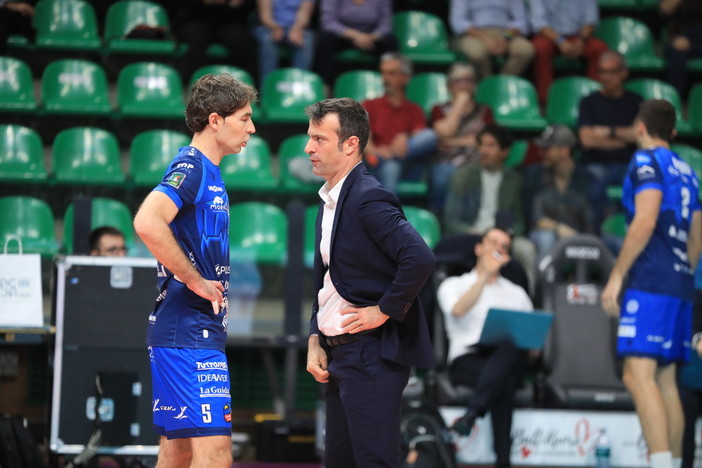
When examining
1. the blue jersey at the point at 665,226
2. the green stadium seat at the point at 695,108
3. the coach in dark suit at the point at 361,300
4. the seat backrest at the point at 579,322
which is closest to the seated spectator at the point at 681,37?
the green stadium seat at the point at 695,108

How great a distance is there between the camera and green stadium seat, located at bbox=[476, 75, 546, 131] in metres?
9.87

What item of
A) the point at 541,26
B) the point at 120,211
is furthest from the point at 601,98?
the point at 120,211

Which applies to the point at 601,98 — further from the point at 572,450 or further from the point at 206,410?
the point at 206,410

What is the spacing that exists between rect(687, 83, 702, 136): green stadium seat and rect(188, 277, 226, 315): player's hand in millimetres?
7374

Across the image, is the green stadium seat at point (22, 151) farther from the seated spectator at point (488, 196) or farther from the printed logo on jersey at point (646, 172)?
the printed logo on jersey at point (646, 172)

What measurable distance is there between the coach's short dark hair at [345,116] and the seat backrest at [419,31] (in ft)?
21.3

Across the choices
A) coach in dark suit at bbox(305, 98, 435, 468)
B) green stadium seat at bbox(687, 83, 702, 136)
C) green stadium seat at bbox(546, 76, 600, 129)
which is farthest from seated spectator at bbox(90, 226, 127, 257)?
green stadium seat at bbox(687, 83, 702, 136)

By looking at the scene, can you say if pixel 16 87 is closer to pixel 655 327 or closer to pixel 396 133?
pixel 396 133

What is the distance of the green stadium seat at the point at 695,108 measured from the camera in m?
10.2

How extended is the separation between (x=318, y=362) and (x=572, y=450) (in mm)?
3432

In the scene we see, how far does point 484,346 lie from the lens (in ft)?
23.8

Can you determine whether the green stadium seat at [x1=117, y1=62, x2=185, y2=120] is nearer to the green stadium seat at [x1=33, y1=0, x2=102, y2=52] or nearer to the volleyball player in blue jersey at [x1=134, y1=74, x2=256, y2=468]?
the green stadium seat at [x1=33, y1=0, x2=102, y2=52]

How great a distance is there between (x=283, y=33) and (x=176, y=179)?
241 inches

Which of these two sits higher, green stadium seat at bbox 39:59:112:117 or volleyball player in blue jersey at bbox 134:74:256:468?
green stadium seat at bbox 39:59:112:117
